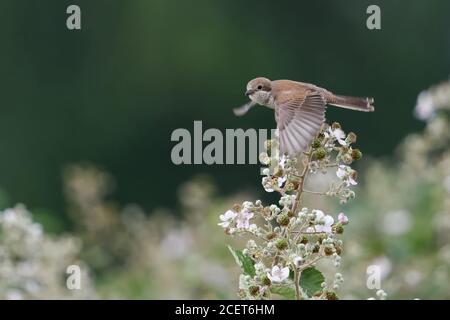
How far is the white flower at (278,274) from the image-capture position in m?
2.67

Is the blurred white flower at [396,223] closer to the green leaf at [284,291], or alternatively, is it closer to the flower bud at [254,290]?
the green leaf at [284,291]

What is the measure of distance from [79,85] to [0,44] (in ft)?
3.48

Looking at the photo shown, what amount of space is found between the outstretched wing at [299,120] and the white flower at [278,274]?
27 centimetres

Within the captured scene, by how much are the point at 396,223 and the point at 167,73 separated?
38.2 ft

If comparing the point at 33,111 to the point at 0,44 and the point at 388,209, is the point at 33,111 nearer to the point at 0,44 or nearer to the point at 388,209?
the point at 0,44

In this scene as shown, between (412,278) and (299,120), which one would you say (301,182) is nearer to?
(299,120)

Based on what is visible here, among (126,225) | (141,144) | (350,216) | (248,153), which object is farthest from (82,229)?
(141,144)

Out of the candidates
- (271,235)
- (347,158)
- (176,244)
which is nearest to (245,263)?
(271,235)

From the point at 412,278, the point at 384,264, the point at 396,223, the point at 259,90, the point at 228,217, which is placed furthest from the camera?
the point at 396,223

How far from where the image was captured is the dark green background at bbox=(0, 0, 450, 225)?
1321 cm

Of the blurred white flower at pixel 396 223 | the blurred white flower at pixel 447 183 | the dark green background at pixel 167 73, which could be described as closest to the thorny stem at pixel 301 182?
the blurred white flower at pixel 447 183

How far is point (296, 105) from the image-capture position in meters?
3.21

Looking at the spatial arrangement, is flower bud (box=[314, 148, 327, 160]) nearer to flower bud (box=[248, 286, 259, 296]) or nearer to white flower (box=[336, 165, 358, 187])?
white flower (box=[336, 165, 358, 187])

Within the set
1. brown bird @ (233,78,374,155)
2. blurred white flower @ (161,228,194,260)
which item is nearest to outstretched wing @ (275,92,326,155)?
brown bird @ (233,78,374,155)
